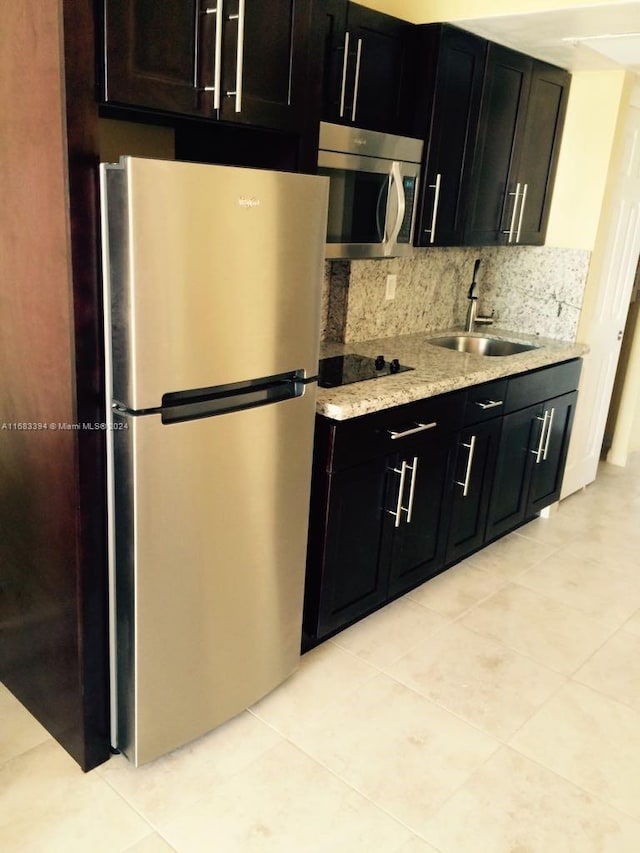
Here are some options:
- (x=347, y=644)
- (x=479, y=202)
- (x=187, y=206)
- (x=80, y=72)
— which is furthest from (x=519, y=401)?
(x=80, y=72)

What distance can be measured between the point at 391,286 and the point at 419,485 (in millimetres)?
1027

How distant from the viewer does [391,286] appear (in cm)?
328

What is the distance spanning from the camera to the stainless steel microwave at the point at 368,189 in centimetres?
238

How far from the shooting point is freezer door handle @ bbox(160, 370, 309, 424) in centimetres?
175

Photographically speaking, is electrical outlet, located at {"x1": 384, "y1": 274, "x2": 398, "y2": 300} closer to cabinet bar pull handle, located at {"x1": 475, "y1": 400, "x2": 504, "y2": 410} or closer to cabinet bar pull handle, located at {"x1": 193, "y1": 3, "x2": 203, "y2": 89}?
cabinet bar pull handle, located at {"x1": 475, "y1": 400, "x2": 504, "y2": 410}

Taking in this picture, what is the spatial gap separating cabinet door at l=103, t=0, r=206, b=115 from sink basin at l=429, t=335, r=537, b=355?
2.11 meters

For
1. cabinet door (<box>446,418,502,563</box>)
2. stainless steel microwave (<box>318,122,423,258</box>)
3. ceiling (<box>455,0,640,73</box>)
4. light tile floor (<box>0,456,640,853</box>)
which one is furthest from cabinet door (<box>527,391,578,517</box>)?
ceiling (<box>455,0,640,73</box>)

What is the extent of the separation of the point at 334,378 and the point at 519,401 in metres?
1.10

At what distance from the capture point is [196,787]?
1.96m

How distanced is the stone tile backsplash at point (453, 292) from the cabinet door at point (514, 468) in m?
0.62

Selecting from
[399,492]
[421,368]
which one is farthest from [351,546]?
[421,368]

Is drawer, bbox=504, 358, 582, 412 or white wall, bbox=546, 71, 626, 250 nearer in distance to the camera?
drawer, bbox=504, 358, 582, 412

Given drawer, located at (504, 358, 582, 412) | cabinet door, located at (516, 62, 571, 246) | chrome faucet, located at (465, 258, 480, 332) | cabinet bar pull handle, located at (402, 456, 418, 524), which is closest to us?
cabinet bar pull handle, located at (402, 456, 418, 524)

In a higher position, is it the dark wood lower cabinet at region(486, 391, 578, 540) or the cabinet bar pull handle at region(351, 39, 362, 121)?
the cabinet bar pull handle at region(351, 39, 362, 121)
